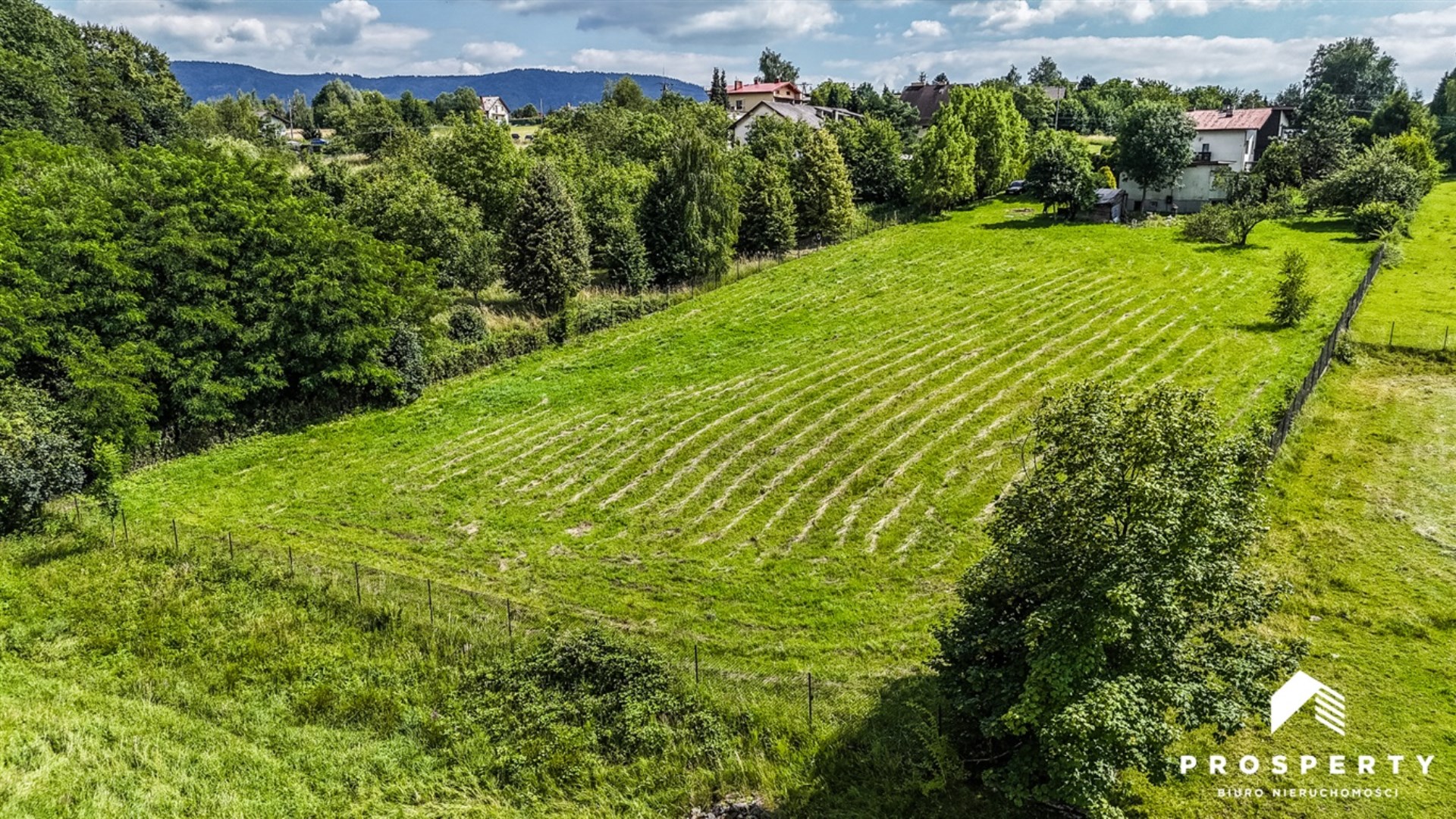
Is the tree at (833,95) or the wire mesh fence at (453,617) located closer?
the wire mesh fence at (453,617)

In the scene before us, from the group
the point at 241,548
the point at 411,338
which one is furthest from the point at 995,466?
the point at 411,338

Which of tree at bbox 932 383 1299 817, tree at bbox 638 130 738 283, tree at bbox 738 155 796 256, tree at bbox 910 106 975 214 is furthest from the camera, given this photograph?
tree at bbox 910 106 975 214

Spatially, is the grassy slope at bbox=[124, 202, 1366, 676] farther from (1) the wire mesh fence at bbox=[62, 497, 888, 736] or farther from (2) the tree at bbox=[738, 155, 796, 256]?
(2) the tree at bbox=[738, 155, 796, 256]

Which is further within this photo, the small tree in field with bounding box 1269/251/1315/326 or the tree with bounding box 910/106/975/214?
the tree with bounding box 910/106/975/214

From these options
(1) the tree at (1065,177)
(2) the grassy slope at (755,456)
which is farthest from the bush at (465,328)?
(1) the tree at (1065,177)

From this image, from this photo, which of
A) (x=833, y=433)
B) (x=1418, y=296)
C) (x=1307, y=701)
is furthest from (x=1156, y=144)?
(x=1307, y=701)

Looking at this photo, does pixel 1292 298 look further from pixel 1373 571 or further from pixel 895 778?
pixel 895 778

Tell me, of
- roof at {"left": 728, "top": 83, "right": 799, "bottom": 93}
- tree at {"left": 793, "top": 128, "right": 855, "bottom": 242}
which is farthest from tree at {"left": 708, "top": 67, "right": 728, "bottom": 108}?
tree at {"left": 793, "top": 128, "right": 855, "bottom": 242}

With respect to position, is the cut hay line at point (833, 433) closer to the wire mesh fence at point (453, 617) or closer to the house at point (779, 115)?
the wire mesh fence at point (453, 617)
